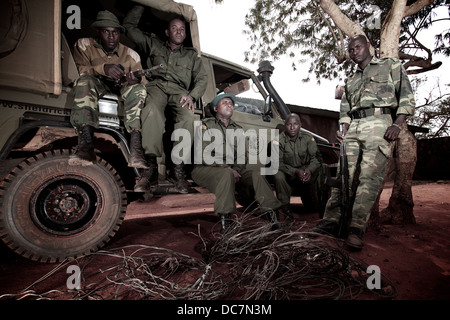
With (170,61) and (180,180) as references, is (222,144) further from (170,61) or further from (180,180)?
(170,61)

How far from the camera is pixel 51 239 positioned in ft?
5.93

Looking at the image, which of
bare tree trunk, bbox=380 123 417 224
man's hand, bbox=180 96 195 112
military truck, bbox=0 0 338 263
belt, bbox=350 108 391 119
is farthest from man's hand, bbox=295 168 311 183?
military truck, bbox=0 0 338 263

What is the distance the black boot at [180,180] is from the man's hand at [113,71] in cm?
103

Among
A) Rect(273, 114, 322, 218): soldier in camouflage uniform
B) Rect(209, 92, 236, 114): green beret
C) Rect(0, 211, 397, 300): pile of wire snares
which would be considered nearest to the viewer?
Rect(0, 211, 397, 300): pile of wire snares

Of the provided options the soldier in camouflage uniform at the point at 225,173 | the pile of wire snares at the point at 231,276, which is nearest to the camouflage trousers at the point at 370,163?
the pile of wire snares at the point at 231,276

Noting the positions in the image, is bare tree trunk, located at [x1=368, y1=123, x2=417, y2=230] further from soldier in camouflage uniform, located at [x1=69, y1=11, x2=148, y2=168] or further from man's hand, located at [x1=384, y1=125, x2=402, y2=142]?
soldier in camouflage uniform, located at [x1=69, y1=11, x2=148, y2=168]

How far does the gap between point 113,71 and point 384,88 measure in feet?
8.79

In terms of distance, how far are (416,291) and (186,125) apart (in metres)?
2.22

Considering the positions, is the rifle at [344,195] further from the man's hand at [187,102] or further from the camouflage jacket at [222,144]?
the man's hand at [187,102]

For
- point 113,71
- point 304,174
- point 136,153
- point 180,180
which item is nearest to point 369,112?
point 304,174

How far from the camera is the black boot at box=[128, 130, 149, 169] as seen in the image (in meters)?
2.08

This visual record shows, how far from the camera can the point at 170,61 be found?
8.78 ft

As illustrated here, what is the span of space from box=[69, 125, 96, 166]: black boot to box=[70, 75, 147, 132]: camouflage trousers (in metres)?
0.06

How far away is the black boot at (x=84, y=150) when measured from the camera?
1902mm
